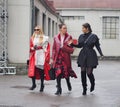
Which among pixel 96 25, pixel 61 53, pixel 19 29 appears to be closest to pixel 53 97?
pixel 61 53

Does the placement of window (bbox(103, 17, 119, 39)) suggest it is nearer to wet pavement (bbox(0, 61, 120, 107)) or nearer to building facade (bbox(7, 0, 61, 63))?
building facade (bbox(7, 0, 61, 63))

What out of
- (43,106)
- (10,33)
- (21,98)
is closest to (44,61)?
(21,98)

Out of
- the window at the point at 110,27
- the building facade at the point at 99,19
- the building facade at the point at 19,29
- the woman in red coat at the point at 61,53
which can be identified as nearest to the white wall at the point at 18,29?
the building facade at the point at 19,29

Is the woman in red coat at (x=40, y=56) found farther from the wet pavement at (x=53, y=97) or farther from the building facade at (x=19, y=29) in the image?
the building facade at (x=19, y=29)

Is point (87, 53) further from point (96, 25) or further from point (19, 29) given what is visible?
point (96, 25)

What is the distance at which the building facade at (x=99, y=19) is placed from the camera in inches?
1780

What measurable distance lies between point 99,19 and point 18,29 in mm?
26336

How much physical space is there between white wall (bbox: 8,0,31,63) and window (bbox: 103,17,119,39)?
26.6 meters

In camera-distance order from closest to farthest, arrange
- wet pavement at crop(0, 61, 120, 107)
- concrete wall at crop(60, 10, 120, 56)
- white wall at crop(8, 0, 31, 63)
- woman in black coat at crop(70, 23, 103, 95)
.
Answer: wet pavement at crop(0, 61, 120, 107) < woman in black coat at crop(70, 23, 103, 95) < white wall at crop(8, 0, 31, 63) < concrete wall at crop(60, 10, 120, 56)

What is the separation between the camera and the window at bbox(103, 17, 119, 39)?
151ft

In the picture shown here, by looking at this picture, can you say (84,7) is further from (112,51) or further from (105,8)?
(112,51)

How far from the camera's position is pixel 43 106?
1074 cm

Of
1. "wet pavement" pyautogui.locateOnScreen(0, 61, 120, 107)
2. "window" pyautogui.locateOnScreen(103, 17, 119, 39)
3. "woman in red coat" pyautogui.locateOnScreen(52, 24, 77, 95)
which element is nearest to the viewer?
"wet pavement" pyautogui.locateOnScreen(0, 61, 120, 107)

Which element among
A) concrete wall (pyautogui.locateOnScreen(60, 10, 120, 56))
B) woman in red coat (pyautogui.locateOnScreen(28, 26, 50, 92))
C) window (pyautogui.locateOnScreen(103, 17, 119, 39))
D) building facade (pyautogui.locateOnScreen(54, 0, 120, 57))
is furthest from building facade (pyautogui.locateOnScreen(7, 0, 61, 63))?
window (pyautogui.locateOnScreen(103, 17, 119, 39))
